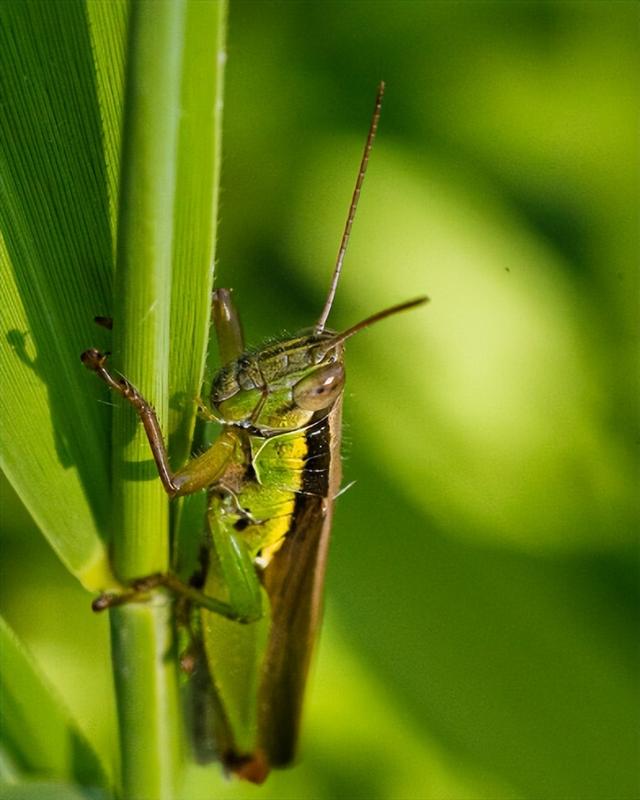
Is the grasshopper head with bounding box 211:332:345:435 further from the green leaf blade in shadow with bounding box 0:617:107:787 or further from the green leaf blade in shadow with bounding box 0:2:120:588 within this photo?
the green leaf blade in shadow with bounding box 0:617:107:787

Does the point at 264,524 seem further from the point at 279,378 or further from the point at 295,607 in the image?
the point at 279,378

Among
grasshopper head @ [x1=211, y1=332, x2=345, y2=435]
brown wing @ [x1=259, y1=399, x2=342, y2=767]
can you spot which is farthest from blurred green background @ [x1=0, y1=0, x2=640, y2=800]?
grasshopper head @ [x1=211, y1=332, x2=345, y2=435]

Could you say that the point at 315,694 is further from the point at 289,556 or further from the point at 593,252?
the point at 593,252

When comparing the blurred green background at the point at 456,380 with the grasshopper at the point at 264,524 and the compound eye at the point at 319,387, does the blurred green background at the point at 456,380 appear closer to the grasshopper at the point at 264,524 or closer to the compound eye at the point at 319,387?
the grasshopper at the point at 264,524

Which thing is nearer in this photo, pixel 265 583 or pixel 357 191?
pixel 357 191

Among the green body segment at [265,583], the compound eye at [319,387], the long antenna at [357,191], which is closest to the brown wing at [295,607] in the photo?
the green body segment at [265,583]

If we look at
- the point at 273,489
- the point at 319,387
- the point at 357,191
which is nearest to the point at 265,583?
the point at 273,489

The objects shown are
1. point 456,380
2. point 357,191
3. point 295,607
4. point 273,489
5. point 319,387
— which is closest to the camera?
point 357,191
